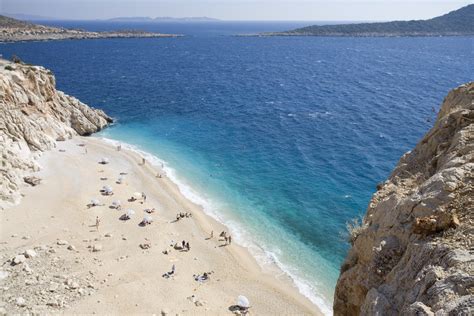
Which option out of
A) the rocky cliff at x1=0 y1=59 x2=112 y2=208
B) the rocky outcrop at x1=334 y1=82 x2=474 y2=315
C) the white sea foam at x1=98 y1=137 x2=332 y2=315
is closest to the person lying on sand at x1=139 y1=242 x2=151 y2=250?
the white sea foam at x1=98 y1=137 x2=332 y2=315

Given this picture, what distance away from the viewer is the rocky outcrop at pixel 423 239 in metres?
10.9

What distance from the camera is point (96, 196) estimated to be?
4431 centimetres

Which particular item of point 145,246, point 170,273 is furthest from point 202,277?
point 145,246

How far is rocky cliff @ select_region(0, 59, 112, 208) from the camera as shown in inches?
1711

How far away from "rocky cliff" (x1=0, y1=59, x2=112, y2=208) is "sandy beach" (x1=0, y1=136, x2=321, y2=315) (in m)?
2.41

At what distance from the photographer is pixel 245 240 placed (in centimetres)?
3853

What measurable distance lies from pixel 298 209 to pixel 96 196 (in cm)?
2414

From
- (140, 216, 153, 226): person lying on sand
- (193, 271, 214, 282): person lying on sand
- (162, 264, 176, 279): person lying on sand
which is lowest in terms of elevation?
(193, 271, 214, 282): person lying on sand

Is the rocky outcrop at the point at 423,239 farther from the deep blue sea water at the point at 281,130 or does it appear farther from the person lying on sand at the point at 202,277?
the person lying on sand at the point at 202,277

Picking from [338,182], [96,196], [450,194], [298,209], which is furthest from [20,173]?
[450,194]

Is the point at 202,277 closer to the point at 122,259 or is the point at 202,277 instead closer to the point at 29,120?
the point at 122,259

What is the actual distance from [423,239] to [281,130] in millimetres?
57361

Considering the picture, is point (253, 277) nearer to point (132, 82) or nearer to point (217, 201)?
point (217, 201)

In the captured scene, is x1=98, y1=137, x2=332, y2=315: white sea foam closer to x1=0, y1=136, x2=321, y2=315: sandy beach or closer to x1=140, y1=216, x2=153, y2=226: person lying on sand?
x1=0, y1=136, x2=321, y2=315: sandy beach
